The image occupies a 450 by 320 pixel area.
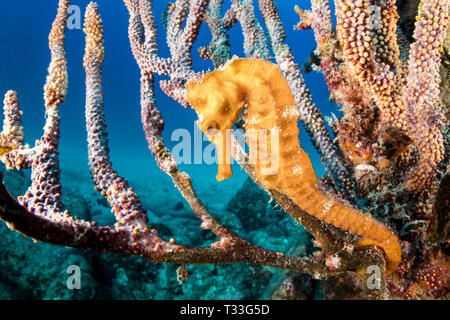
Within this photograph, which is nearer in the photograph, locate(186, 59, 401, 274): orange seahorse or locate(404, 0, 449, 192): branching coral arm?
locate(186, 59, 401, 274): orange seahorse

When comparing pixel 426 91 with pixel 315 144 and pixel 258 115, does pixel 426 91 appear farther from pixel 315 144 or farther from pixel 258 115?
pixel 258 115

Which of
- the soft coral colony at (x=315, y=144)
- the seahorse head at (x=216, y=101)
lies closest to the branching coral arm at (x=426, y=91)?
the soft coral colony at (x=315, y=144)

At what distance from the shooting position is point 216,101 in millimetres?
1271

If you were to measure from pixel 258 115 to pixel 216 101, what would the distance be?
23 cm

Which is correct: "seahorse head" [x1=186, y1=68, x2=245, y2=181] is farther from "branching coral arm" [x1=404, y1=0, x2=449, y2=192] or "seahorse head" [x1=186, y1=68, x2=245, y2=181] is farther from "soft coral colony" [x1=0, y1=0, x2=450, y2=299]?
"branching coral arm" [x1=404, y1=0, x2=449, y2=192]

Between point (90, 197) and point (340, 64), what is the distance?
11938mm

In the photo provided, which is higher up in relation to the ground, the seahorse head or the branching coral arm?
the branching coral arm

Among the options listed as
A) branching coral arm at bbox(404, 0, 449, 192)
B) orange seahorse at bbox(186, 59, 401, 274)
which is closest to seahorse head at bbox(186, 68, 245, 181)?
orange seahorse at bbox(186, 59, 401, 274)

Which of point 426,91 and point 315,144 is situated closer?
point 426,91

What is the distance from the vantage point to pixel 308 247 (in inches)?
197

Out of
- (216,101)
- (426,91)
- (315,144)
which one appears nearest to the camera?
(216,101)

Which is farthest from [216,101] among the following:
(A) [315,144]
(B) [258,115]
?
(A) [315,144]

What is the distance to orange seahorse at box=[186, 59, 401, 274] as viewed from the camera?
1.27m
